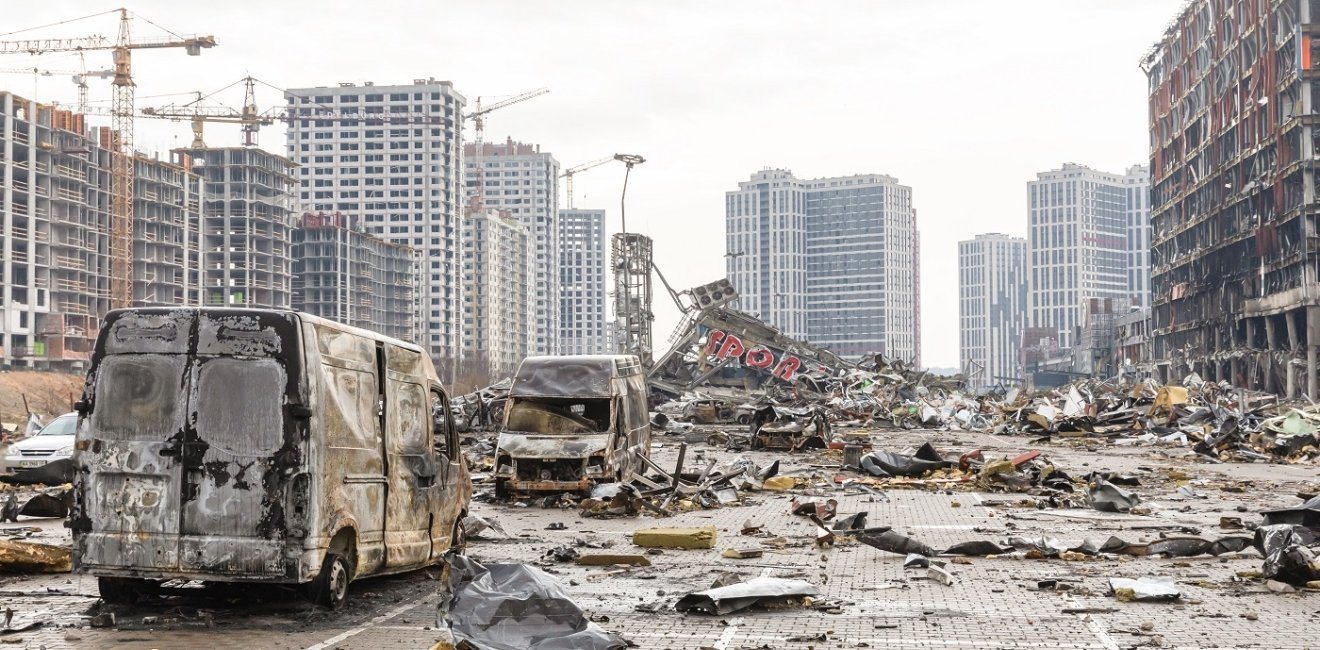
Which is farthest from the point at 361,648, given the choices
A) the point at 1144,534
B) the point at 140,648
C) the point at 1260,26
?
the point at 1260,26

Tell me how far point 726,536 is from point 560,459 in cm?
528

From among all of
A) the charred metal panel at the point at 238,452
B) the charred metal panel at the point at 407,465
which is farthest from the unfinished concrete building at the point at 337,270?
the charred metal panel at the point at 238,452

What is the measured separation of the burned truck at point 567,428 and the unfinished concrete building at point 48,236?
306ft

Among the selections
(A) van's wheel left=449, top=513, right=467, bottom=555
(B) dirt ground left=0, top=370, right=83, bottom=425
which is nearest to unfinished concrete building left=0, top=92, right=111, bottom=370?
(B) dirt ground left=0, top=370, right=83, bottom=425

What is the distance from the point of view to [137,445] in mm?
9297

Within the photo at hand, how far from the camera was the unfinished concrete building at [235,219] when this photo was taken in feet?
476

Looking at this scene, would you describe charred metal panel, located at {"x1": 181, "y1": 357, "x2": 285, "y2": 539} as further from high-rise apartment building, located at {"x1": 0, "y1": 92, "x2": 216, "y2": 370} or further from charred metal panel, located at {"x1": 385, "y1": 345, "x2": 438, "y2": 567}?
high-rise apartment building, located at {"x1": 0, "y1": 92, "x2": 216, "y2": 370}

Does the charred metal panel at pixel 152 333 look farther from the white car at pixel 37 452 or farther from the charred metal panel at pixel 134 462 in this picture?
the white car at pixel 37 452

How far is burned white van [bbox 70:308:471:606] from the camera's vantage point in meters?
9.12

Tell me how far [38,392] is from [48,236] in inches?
1390

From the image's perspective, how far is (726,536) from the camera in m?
15.9

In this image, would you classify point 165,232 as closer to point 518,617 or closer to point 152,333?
point 152,333

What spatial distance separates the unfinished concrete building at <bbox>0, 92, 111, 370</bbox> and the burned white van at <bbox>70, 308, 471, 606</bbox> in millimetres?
103441

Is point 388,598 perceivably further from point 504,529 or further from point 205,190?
point 205,190
